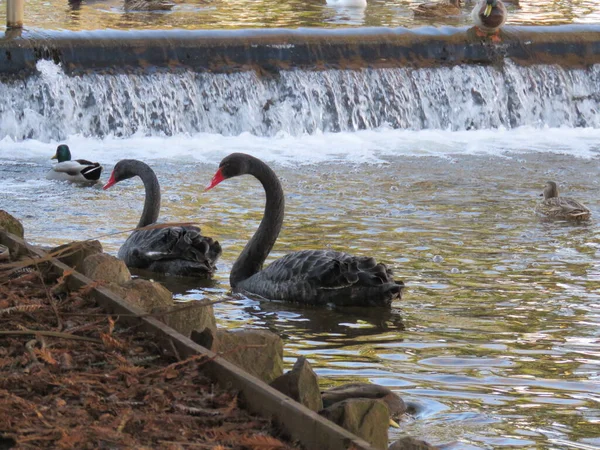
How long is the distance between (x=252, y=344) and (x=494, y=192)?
9134 millimetres

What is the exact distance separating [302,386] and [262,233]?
511 cm

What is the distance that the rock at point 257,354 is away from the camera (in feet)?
18.3

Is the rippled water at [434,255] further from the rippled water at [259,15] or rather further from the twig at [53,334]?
the rippled water at [259,15]

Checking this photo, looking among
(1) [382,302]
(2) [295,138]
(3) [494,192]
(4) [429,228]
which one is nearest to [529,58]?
(2) [295,138]

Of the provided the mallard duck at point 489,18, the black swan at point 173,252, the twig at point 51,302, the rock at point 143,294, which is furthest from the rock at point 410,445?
the mallard duck at point 489,18

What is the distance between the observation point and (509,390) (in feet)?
22.7

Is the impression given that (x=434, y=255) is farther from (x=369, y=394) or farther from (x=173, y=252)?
(x=369, y=394)

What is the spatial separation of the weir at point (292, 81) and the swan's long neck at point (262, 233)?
→ 8.40 m

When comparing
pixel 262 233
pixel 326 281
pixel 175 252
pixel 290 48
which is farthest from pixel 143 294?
pixel 290 48

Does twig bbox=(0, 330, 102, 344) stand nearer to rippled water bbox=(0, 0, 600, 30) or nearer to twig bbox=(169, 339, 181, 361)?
twig bbox=(169, 339, 181, 361)

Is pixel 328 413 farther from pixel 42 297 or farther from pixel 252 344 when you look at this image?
pixel 42 297

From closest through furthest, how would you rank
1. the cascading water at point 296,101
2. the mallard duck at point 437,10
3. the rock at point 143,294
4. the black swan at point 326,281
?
1. the rock at point 143,294
2. the black swan at point 326,281
3. the cascading water at point 296,101
4. the mallard duck at point 437,10

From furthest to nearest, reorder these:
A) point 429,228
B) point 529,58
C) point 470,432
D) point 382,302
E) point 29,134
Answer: point 529,58 → point 29,134 → point 429,228 → point 382,302 → point 470,432

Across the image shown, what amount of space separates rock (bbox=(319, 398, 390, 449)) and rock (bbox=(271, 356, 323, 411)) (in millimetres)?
315
